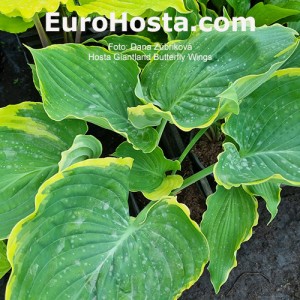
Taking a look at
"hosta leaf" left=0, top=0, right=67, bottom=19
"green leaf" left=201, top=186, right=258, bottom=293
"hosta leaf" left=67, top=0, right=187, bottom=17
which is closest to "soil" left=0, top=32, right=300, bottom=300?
"green leaf" left=201, top=186, right=258, bottom=293

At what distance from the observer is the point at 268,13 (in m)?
1.18

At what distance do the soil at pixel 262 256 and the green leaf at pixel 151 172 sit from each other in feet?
0.88

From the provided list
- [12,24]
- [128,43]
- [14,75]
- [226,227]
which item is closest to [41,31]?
[12,24]

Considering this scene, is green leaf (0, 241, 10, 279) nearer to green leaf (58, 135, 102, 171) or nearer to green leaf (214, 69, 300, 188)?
green leaf (58, 135, 102, 171)

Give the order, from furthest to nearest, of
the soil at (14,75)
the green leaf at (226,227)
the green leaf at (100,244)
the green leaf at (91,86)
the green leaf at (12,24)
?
the soil at (14,75) → the green leaf at (12,24) → the green leaf at (226,227) → the green leaf at (91,86) → the green leaf at (100,244)

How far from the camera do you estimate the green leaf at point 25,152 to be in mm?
1005

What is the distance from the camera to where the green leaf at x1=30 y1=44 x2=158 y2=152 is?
0.97m

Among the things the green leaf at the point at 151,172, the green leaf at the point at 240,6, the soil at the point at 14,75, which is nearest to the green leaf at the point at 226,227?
the green leaf at the point at 151,172

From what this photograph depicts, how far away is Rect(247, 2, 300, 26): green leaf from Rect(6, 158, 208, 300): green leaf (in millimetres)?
542

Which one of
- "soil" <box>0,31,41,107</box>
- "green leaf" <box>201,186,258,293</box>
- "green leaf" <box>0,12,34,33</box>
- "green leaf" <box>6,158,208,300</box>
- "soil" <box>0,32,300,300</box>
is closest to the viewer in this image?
"green leaf" <box>6,158,208,300</box>

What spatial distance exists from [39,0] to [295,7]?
64cm

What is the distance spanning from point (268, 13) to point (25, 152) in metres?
0.67

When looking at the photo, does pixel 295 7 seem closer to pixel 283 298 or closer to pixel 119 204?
pixel 119 204

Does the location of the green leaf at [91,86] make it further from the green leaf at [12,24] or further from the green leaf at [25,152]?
the green leaf at [12,24]
